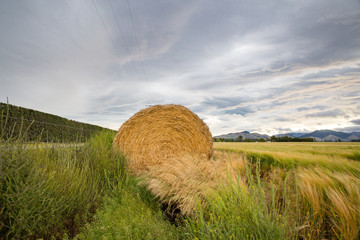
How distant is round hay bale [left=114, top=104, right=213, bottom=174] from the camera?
5.22 m

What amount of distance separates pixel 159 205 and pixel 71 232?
3.86 ft

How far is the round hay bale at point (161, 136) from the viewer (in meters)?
5.22

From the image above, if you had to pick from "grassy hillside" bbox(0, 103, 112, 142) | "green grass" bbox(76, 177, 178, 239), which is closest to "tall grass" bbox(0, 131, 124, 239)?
"green grass" bbox(76, 177, 178, 239)

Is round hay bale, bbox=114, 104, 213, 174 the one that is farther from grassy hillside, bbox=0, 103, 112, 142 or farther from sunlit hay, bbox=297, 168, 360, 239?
grassy hillside, bbox=0, 103, 112, 142

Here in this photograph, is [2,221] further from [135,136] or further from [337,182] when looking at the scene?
[135,136]

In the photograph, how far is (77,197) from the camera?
2.55 metres

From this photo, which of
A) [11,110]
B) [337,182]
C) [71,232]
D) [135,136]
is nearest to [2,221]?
[71,232]

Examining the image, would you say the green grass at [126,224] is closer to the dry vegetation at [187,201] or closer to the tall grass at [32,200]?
the dry vegetation at [187,201]

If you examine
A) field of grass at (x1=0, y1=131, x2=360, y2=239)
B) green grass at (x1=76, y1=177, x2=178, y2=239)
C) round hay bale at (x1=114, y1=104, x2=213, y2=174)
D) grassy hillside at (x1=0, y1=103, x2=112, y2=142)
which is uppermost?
grassy hillside at (x1=0, y1=103, x2=112, y2=142)

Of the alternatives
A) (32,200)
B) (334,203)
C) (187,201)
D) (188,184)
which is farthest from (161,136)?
(334,203)

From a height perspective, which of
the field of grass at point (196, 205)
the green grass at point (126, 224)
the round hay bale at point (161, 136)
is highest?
the round hay bale at point (161, 136)

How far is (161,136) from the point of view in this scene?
5.47 metres

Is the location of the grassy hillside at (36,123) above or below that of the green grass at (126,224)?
above

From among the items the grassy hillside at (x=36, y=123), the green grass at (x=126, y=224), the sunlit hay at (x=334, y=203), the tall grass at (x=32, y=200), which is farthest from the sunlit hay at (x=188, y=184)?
the grassy hillside at (x=36, y=123)
